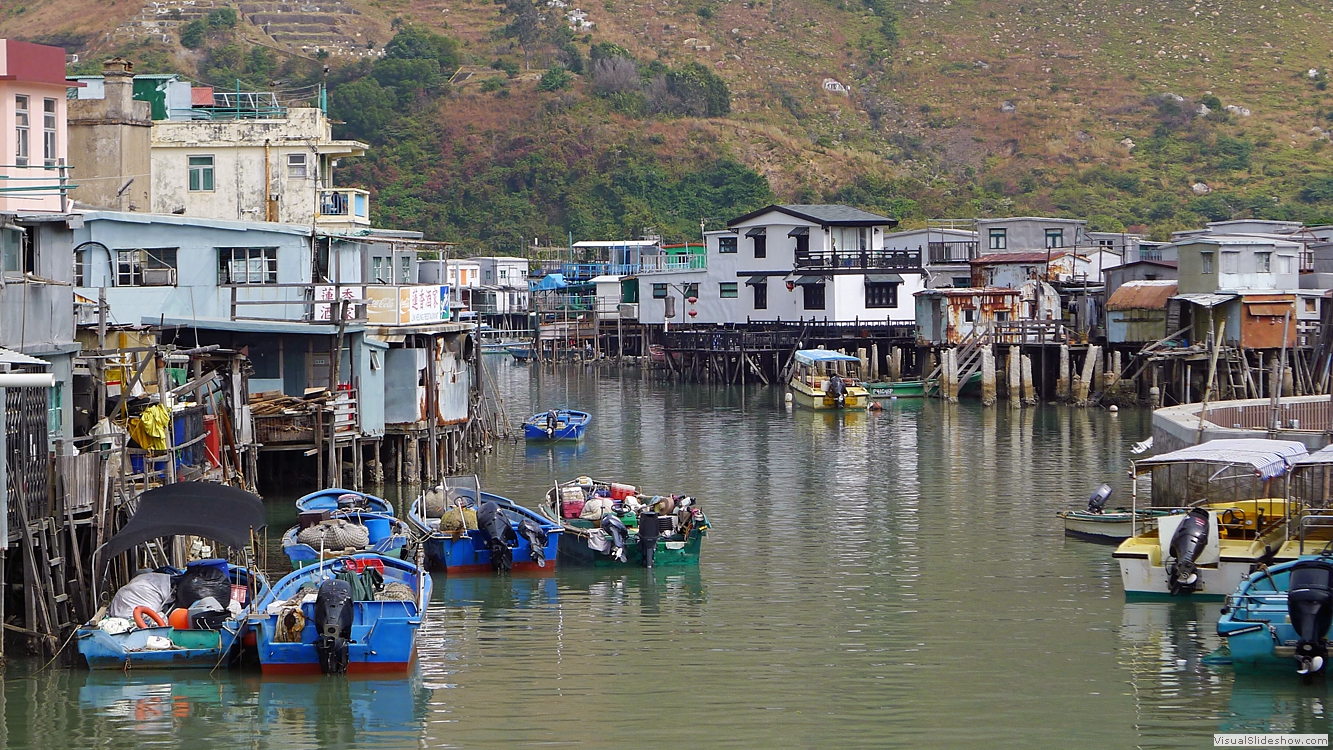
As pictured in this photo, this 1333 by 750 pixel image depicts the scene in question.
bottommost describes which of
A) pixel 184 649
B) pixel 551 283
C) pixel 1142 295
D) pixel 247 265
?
pixel 184 649

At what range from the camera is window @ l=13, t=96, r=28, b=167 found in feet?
96.1

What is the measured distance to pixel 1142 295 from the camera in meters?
70.9

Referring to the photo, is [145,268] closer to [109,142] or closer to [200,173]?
[109,142]

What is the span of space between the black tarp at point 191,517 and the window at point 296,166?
31.7 metres

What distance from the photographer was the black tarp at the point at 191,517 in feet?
82.1

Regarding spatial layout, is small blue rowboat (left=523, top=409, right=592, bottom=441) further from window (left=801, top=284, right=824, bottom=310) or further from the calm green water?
window (left=801, top=284, right=824, bottom=310)

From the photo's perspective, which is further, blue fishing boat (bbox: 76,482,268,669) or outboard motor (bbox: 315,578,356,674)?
blue fishing boat (bbox: 76,482,268,669)

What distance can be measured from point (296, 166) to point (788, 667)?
36.7 m

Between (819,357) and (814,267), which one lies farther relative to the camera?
(814,267)

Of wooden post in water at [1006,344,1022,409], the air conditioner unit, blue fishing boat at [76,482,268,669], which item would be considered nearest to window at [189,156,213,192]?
the air conditioner unit

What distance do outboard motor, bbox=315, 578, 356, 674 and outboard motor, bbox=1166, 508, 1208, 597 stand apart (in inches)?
565

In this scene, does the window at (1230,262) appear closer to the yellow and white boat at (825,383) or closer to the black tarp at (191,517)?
the yellow and white boat at (825,383)

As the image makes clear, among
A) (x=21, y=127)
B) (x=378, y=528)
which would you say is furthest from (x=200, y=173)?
(x=378, y=528)

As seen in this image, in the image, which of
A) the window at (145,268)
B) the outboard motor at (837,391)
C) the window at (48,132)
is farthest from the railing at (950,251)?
the window at (48,132)
